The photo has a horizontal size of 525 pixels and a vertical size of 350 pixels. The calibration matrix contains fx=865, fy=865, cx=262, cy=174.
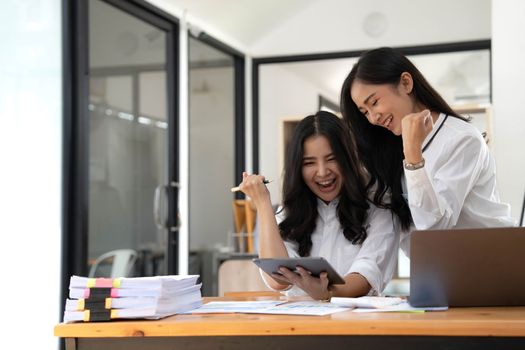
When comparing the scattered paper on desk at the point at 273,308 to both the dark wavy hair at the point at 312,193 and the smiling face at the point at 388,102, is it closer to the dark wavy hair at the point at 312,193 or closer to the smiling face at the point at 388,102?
the dark wavy hair at the point at 312,193

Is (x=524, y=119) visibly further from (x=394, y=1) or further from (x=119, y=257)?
(x=394, y=1)

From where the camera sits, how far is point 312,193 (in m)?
2.50

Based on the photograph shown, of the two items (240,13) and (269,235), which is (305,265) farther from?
(240,13)

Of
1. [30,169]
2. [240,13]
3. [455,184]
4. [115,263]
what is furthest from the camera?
[240,13]

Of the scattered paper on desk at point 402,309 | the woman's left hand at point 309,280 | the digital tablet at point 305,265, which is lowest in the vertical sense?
the scattered paper on desk at point 402,309

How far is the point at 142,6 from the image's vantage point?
5.17m

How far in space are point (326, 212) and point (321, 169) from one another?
14 centimetres

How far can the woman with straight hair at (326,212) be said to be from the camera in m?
2.34

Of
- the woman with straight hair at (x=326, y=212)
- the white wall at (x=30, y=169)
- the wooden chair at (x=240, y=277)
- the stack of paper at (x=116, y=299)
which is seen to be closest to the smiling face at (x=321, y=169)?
the woman with straight hair at (x=326, y=212)

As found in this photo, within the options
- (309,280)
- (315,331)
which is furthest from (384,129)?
(315,331)

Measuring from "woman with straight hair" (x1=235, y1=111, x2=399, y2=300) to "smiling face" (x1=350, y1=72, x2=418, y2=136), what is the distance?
14 centimetres

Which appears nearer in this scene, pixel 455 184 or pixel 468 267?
pixel 468 267

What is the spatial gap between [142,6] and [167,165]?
3.42ft

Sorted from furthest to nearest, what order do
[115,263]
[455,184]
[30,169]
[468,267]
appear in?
1. [115,263]
2. [30,169]
3. [455,184]
4. [468,267]
